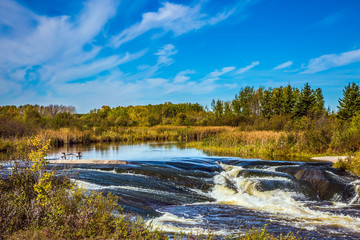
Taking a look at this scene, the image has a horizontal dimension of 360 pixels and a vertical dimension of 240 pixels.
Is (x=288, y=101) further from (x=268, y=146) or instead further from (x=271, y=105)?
(x=268, y=146)

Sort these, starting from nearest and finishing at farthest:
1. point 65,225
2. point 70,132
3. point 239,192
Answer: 1. point 65,225
2. point 239,192
3. point 70,132

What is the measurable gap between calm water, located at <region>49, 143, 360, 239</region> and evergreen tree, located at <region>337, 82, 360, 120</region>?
3134cm

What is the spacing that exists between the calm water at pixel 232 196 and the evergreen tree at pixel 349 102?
31.3 metres

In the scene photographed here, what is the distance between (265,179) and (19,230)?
957cm

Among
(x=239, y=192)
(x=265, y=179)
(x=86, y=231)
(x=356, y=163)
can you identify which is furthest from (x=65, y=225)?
(x=356, y=163)

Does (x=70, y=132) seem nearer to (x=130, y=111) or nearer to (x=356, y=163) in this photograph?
(x=356, y=163)

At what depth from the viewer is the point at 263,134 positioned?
2452 cm

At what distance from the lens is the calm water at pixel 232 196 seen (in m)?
7.15

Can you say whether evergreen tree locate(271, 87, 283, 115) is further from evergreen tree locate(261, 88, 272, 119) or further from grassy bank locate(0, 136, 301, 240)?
grassy bank locate(0, 136, 301, 240)

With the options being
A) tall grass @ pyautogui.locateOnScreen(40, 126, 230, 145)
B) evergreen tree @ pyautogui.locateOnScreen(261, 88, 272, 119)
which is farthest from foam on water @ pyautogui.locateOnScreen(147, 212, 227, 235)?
evergreen tree @ pyautogui.locateOnScreen(261, 88, 272, 119)

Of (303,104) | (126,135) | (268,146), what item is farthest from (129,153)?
(303,104)

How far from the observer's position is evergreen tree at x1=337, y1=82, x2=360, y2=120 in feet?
131

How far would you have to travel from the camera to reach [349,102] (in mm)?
41156

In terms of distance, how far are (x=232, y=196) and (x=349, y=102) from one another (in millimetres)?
39193
